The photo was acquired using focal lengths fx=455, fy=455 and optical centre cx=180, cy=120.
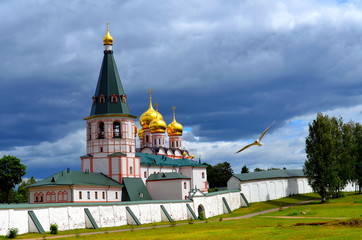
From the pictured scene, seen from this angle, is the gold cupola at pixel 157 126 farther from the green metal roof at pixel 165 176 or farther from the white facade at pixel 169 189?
the white facade at pixel 169 189

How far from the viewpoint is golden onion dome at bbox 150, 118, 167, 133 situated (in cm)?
8269

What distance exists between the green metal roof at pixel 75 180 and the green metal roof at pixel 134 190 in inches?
43.6

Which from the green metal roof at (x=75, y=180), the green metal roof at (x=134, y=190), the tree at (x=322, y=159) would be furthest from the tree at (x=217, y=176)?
the green metal roof at (x=75, y=180)

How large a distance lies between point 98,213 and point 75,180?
486 inches

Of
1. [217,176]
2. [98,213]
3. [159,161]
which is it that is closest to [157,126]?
[159,161]

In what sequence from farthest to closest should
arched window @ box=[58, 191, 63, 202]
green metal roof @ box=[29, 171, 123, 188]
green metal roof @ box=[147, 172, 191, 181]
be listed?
green metal roof @ box=[147, 172, 191, 181]
green metal roof @ box=[29, 171, 123, 188]
arched window @ box=[58, 191, 63, 202]

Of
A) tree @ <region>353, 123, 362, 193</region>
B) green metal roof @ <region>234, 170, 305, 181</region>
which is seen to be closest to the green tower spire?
green metal roof @ <region>234, 170, 305, 181</region>

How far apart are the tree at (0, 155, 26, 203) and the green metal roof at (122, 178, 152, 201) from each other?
15515mm

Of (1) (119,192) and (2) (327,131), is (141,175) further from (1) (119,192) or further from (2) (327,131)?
(2) (327,131)

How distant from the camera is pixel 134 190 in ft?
188

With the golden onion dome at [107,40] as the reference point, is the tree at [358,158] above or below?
below

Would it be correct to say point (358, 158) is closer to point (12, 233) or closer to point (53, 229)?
point (53, 229)

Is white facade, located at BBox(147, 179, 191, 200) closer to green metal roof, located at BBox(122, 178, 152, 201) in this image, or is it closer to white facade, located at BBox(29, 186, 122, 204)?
green metal roof, located at BBox(122, 178, 152, 201)

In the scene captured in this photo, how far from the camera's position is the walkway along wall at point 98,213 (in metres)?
33.6
